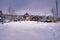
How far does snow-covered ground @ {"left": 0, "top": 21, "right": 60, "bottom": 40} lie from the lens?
1.47 metres

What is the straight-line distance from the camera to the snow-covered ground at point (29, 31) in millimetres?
1470

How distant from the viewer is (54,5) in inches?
63.1

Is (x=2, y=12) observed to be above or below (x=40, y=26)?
above

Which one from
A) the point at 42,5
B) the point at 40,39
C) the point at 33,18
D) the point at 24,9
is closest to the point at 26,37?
the point at 40,39

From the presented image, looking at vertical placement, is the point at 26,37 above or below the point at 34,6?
below

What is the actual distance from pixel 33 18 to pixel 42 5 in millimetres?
252

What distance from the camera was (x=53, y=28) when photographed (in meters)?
1.56

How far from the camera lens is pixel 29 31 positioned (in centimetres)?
152

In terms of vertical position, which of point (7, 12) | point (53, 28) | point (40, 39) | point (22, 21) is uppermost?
point (7, 12)

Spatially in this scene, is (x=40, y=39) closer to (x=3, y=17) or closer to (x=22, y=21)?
(x=22, y=21)

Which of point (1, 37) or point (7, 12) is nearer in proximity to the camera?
point (1, 37)

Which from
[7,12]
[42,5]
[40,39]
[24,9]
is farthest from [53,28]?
[7,12]

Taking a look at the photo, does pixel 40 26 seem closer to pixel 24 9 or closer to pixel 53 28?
pixel 53 28

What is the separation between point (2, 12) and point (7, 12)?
0.24 feet
